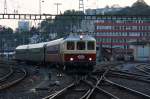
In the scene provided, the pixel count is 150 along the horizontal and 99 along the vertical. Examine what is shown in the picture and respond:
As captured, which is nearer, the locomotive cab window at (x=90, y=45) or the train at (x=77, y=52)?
the train at (x=77, y=52)

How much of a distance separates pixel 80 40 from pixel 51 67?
41.6ft

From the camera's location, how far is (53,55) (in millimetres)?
40062

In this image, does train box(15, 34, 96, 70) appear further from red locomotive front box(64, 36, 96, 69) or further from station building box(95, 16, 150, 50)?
station building box(95, 16, 150, 50)

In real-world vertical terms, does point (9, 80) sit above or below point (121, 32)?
below

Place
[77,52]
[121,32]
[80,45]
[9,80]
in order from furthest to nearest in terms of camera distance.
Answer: [121,32] → [80,45] → [77,52] → [9,80]

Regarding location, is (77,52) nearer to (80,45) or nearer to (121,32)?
(80,45)

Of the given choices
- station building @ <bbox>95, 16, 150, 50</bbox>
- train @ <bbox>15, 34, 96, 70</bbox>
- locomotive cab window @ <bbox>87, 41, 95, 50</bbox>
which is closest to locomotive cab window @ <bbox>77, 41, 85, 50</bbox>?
train @ <bbox>15, 34, 96, 70</bbox>

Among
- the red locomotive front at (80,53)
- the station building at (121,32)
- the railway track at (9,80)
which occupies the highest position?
the station building at (121,32)

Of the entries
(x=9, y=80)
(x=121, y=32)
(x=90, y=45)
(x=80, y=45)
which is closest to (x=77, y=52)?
(x=80, y=45)

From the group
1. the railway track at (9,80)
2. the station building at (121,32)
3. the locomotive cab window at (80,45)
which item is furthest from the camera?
the station building at (121,32)

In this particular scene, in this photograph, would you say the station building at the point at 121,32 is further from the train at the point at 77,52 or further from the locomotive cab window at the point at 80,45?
the locomotive cab window at the point at 80,45

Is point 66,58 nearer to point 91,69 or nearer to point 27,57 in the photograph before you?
point 91,69

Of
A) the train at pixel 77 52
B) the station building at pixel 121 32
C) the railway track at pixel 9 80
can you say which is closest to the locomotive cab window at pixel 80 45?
the train at pixel 77 52

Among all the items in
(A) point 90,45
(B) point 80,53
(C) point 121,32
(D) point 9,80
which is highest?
(C) point 121,32
